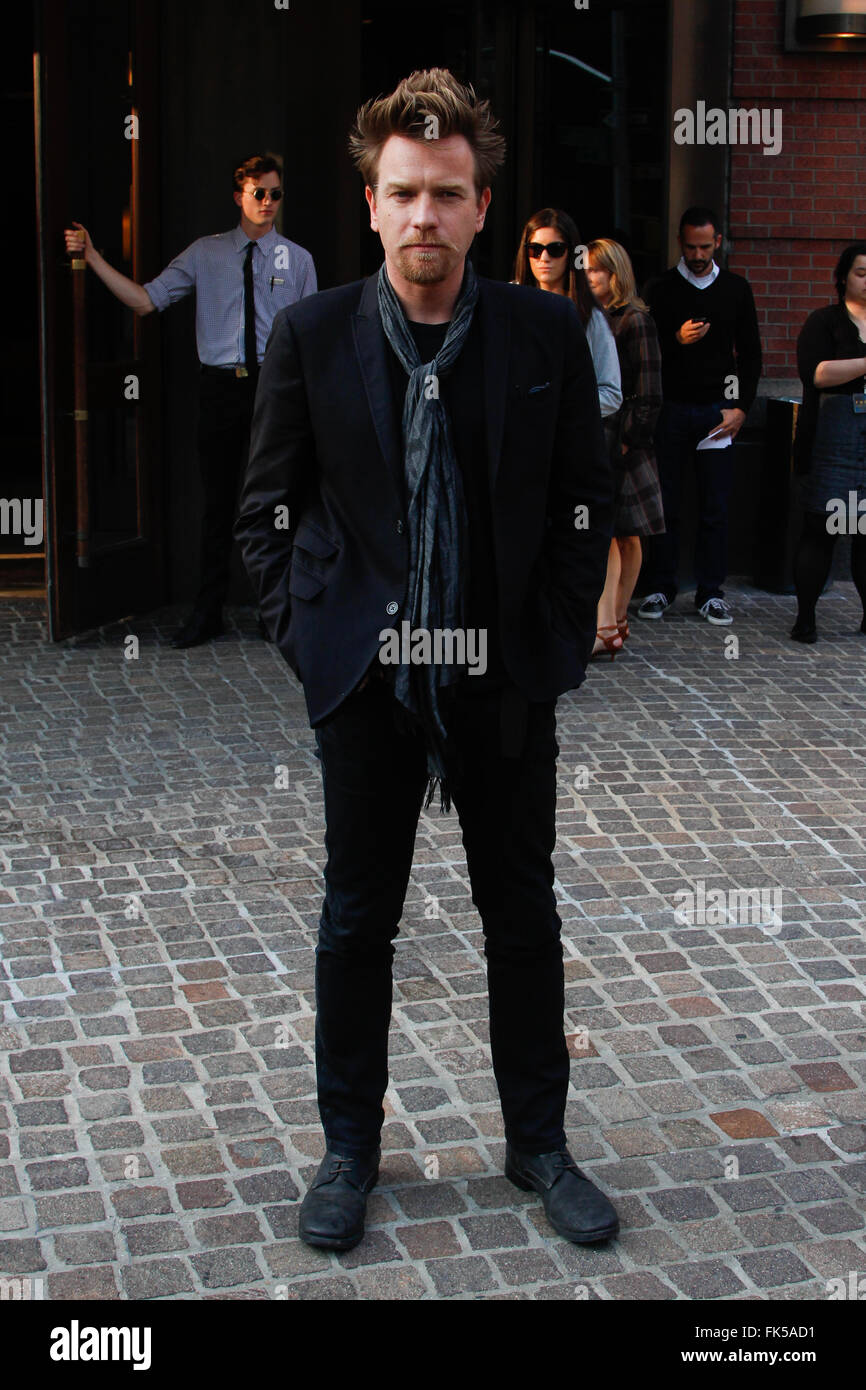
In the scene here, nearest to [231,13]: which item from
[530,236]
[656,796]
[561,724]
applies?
[530,236]

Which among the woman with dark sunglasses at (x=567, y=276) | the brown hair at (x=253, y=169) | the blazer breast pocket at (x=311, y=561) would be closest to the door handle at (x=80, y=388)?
the brown hair at (x=253, y=169)

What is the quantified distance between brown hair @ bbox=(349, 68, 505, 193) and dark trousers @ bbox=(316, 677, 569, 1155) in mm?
966

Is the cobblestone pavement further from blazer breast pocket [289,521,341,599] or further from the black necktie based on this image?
the black necktie

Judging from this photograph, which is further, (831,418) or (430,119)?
(831,418)

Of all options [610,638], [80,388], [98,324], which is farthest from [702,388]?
[80,388]

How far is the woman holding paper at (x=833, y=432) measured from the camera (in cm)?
865

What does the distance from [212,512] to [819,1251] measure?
18.4 ft

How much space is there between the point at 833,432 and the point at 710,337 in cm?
84

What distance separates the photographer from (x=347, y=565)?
11.1 feet

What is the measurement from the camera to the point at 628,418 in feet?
27.0

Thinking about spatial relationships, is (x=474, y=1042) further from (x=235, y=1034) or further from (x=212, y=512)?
(x=212, y=512)

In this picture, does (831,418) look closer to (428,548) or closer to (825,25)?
(825,25)

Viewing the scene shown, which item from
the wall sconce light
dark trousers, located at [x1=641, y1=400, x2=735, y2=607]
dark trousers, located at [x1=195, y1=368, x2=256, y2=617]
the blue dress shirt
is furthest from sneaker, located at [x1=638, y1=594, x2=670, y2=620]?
the wall sconce light

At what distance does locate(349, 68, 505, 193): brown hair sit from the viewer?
320cm
